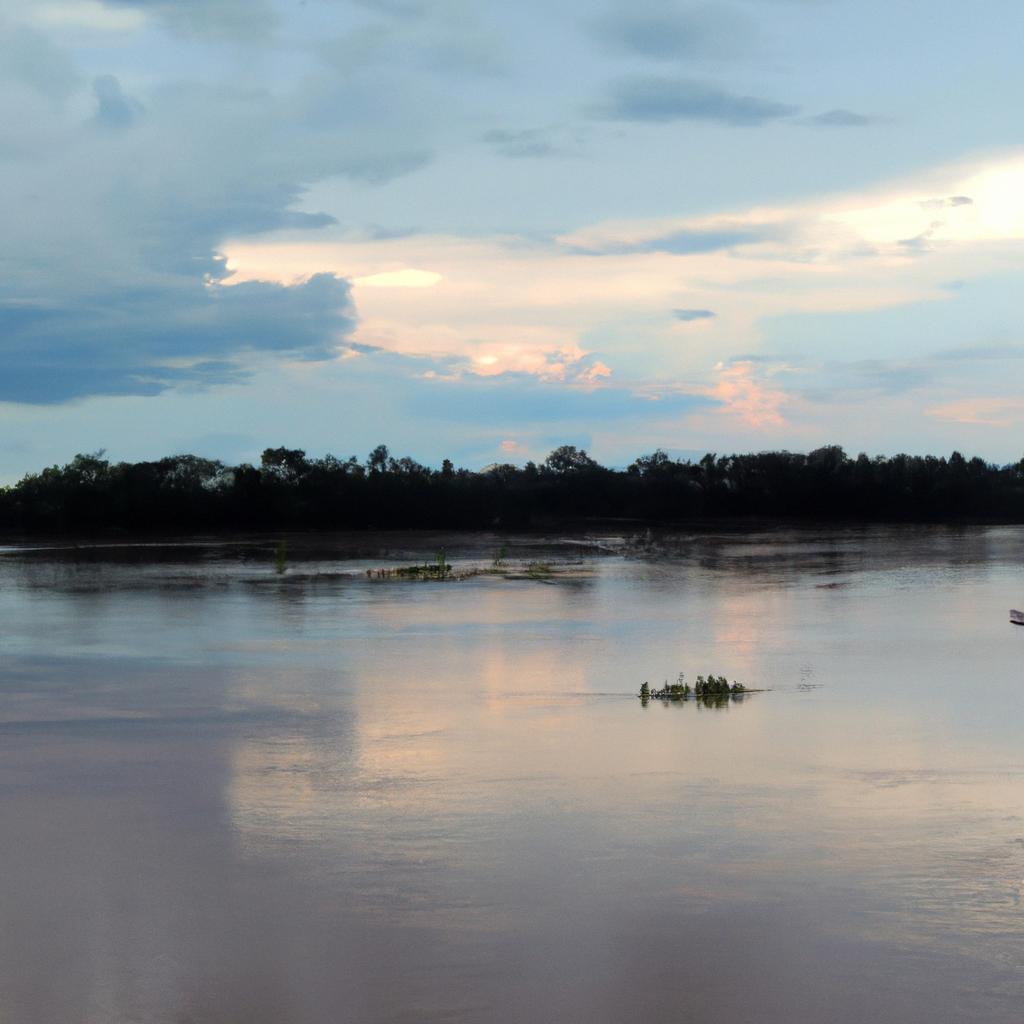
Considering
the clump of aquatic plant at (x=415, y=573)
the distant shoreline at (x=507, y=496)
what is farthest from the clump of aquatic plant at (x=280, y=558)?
the distant shoreline at (x=507, y=496)

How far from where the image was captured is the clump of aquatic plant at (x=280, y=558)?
171ft

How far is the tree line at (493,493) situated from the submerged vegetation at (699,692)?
77977 millimetres

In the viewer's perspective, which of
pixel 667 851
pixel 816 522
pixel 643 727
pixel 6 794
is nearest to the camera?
pixel 667 851

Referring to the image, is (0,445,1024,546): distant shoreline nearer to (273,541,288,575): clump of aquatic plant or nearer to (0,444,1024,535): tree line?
(0,444,1024,535): tree line

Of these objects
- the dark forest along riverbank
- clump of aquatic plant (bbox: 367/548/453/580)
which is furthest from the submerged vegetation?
clump of aquatic plant (bbox: 367/548/453/580)

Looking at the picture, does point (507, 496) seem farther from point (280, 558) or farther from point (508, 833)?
point (508, 833)

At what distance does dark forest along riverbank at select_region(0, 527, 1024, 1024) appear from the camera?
25.2ft

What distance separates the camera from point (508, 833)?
10625mm

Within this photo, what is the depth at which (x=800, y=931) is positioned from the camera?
835 centimetres

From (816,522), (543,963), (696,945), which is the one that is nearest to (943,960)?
(696,945)

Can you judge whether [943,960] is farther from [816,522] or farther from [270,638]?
[816,522]

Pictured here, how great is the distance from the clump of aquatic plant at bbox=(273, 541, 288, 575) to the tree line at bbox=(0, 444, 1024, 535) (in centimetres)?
2141

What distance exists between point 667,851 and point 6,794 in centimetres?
643

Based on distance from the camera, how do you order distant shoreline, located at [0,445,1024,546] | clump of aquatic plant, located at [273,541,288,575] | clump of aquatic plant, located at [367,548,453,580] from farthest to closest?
1. distant shoreline, located at [0,445,1024,546]
2. clump of aquatic plant, located at [273,541,288,575]
3. clump of aquatic plant, located at [367,548,453,580]
